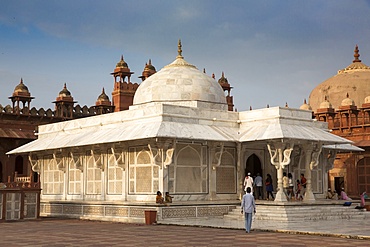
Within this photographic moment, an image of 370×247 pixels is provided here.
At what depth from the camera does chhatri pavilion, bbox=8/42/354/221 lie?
18.1 m

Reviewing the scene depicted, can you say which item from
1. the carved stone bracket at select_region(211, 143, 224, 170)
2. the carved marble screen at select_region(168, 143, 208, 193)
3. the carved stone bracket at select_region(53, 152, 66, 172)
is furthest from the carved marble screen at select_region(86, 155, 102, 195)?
the carved stone bracket at select_region(211, 143, 224, 170)

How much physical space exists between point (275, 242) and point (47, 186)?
579 inches

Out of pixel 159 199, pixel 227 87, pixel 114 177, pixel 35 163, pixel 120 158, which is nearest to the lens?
pixel 159 199

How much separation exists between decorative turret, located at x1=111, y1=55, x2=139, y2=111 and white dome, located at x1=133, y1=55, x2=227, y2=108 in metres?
16.0

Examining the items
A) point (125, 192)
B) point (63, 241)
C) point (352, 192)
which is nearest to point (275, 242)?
point (63, 241)

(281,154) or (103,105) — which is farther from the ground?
(103,105)

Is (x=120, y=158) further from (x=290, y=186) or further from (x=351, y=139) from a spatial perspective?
(x=351, y=139)

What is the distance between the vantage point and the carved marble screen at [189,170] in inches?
723

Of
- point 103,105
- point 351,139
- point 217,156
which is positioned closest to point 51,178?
point 217,156

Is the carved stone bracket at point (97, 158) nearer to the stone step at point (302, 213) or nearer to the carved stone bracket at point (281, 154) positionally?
the stone step at point (302, 213)

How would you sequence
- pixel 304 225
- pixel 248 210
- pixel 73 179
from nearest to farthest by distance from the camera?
pixel 248 210
pixel 304 225
pixel 73 179

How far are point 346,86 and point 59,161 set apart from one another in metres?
22.9

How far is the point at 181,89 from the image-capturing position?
851 inches

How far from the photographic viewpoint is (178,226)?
15.7 m
